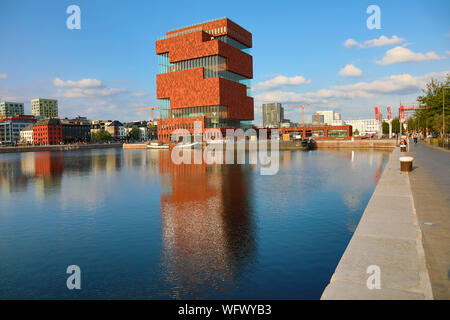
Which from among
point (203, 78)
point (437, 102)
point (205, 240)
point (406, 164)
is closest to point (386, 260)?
point (205, 240)

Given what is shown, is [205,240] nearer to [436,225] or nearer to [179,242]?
[179,242]

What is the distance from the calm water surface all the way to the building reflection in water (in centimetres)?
3

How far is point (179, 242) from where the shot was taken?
12234mm

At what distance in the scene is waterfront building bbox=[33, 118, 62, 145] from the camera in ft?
633

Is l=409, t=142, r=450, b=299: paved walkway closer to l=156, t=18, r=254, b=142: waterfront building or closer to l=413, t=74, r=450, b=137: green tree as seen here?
l=413, t=74, r=450, b=137: green tree

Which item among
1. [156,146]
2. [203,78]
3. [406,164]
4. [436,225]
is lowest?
[436,225]

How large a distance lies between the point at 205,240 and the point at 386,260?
20.9 feet

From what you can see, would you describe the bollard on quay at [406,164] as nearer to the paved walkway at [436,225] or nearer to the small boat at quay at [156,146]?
the paved walkway at [436,225]

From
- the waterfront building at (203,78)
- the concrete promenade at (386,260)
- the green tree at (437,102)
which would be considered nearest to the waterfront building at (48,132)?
the waterfront building at (203,78)

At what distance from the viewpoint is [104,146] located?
579 ft

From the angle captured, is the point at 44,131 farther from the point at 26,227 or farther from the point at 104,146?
the point at 26,227

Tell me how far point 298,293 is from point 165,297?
3240 millimetres
